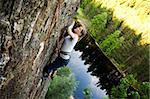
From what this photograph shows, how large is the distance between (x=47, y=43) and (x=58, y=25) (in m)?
0.36

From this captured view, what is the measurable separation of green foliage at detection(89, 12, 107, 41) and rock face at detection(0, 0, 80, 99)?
37.2ft

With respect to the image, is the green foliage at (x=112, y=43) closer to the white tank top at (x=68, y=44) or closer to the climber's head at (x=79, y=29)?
the white tank top at (x=68, y=44)

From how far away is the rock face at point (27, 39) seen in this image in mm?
5090

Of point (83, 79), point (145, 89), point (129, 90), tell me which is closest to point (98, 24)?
point (83, 79)

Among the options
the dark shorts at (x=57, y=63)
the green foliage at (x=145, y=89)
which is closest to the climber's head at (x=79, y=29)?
the dark shorts at (x=57, y=63)

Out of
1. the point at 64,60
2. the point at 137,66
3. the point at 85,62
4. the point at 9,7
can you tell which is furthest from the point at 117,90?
the point at 9,7

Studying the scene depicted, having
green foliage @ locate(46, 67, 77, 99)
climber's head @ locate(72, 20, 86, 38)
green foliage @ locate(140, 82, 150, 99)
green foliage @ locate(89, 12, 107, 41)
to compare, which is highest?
green foliage @ locate(89, 12, 107, 41)

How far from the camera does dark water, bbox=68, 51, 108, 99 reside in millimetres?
17531

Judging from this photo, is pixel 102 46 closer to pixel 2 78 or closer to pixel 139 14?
pixel 139 14

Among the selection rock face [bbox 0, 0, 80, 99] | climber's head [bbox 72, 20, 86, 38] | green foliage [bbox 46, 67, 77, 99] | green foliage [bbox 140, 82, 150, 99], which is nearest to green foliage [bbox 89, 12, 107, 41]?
green foliage [bbox 140, 82, 150, 99]

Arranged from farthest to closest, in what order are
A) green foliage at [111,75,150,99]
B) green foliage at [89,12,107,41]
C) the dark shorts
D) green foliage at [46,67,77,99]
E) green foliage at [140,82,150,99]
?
green foliage at [89,12,107,41], green foliage at [140,82,150,99], green foliage at [111,75,150,99], green foliage at [46,67,77,99], the dark shorts

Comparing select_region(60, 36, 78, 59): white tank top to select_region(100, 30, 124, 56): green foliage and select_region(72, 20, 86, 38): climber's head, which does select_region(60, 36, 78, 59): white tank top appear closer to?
select_region(72, 20, 86, 38): climber's head

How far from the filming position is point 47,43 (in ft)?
21.4

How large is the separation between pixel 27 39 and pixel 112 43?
13.1 metres
